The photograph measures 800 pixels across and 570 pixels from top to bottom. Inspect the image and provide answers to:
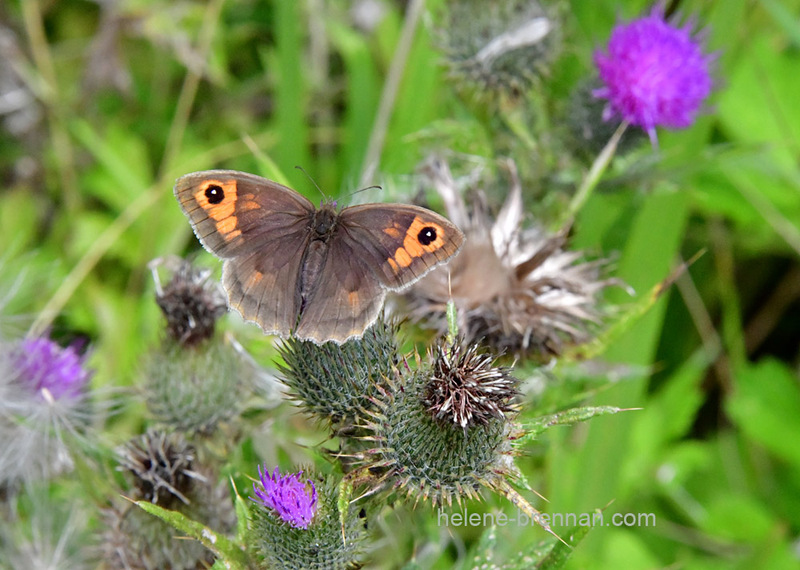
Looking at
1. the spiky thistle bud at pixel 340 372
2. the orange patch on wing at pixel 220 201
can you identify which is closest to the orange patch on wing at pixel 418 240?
the spiky thistle bud at pixel 340 372

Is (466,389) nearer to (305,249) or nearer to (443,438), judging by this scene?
(443,438)

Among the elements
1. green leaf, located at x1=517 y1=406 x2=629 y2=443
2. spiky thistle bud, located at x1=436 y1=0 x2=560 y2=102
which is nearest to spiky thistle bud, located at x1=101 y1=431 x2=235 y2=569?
green leaf, located at x1=517 y1=406 x2=629 y2=443

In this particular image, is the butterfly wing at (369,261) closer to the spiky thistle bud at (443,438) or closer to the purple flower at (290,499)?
the spiky thistle bud at (443,438)

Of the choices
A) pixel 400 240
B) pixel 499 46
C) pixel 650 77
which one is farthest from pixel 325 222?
pixel 650 77

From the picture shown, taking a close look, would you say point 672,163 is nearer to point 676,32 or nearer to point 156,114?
point 676,32

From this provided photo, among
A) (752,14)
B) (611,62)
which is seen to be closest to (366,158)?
(611,62)

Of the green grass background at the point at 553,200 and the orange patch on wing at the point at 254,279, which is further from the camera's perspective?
the green grass background at the point at 553,200
